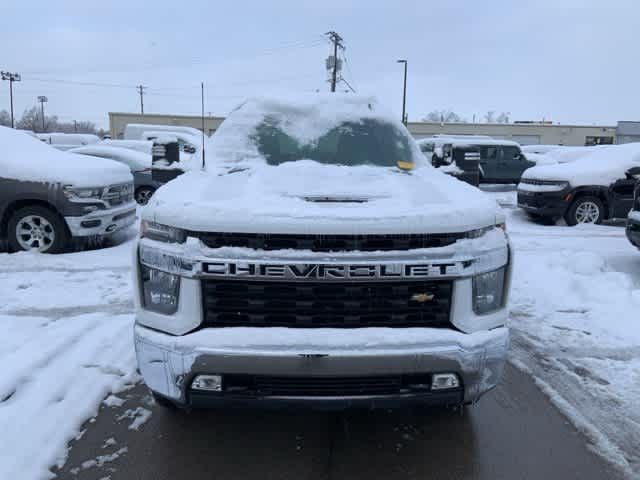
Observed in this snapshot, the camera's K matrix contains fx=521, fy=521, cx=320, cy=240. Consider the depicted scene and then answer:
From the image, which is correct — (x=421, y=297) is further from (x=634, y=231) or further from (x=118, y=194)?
(x=118, y=194)

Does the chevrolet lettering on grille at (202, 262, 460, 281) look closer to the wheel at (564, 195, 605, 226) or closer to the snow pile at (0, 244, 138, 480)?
the snow pile at (0, 244, 138, 480)

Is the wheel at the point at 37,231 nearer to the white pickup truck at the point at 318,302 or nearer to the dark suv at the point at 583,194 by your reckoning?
the white pickup truck at the point at 318,302

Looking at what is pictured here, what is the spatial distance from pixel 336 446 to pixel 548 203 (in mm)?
9192

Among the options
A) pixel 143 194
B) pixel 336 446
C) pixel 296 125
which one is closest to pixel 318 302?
pixel 336 446

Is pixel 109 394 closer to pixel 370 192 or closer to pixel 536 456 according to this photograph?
pixel 370 192

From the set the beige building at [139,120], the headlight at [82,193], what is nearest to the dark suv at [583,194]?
the headlight at [82,193]

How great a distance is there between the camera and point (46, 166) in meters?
7.20

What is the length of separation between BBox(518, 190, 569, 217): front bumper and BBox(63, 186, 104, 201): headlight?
8329 mm

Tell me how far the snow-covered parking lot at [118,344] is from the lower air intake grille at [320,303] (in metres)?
1.28

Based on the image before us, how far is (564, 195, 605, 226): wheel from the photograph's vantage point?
10.6 metres

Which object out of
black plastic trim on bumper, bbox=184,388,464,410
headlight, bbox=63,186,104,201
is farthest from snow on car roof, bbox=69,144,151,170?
black plastic trim on bumper, bbox=184,388,464,410

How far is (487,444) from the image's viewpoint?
2.94 meters

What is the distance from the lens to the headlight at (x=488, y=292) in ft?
8.29

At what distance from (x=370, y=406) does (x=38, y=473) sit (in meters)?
1.68
